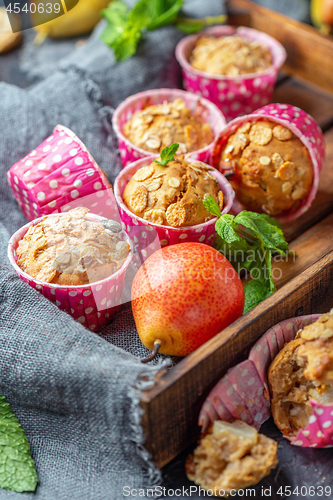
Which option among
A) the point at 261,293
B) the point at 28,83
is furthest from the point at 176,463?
the point at 28,83

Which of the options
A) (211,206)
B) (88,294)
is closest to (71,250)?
(88,294)

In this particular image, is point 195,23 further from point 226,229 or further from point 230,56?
point 226,229

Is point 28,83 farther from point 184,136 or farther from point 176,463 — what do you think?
point 176,463

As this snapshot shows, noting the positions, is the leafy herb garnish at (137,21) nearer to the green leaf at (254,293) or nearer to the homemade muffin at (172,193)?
the homemade muffin at (172,193)

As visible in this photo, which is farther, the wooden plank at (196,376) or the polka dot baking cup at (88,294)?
the polka dot baking cup at (88,294)

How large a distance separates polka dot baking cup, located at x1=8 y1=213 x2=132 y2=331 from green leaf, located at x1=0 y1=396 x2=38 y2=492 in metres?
0.24

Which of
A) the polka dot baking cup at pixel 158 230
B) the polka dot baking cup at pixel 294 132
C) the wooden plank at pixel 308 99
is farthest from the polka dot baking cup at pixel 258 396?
the wooden plank at pixel 308 99

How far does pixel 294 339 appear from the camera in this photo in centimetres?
95

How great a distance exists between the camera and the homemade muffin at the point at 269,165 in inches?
47.7

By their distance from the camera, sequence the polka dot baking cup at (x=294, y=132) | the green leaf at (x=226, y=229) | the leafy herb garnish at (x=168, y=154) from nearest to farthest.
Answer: the green leaf at (x=226, y=229) → the leafy herb garnish at (x=168, y=154) → the polka dot baking cup at (x=294, y=132)

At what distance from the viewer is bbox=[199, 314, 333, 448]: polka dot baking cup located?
854 millimetres

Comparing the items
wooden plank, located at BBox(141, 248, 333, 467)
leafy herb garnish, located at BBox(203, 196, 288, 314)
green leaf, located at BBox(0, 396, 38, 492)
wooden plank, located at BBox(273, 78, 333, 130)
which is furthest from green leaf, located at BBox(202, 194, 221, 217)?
wooden plank, located at BBox(273, 78, 333, 130)

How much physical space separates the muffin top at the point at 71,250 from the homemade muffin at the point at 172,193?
0.32 ft

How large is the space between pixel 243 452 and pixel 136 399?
0.20 meters
